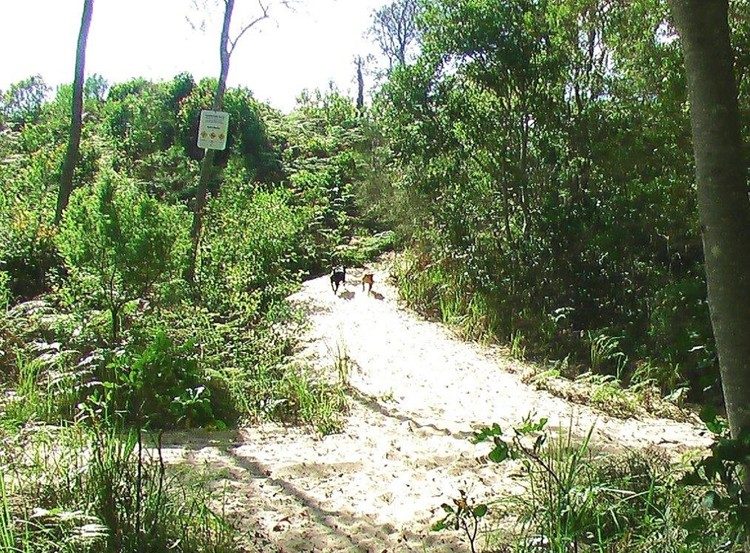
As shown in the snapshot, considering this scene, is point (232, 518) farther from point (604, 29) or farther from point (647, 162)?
point (604, 29)

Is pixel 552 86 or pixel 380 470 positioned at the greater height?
pixel 552 86

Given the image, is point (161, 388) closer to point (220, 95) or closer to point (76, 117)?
point (220, 95)

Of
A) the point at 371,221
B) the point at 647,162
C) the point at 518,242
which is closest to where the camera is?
the point at 647,162

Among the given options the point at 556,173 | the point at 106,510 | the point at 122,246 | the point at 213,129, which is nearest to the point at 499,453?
the point at 106,510

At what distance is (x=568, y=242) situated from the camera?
29.7 feet

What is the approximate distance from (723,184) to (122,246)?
204 inches

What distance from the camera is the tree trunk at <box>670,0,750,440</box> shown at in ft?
6.41

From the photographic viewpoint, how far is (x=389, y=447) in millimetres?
4691

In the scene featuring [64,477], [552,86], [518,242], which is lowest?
[64,477]

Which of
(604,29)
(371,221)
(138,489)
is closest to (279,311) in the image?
(604,29)

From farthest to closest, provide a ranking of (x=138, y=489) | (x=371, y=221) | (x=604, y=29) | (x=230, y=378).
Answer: (x=371, y=221) < (x=604, y=29) < (x=230, y=378) < (x=138, y=489)

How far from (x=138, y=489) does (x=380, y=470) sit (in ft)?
6.02

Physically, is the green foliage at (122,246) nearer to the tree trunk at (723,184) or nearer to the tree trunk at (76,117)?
the tree trunk at (76,117)

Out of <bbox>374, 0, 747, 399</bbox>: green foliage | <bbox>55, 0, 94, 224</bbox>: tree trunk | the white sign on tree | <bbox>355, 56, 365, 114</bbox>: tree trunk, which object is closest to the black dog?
<bbox>374, 0, 747, 399</bbox>: green foliage
